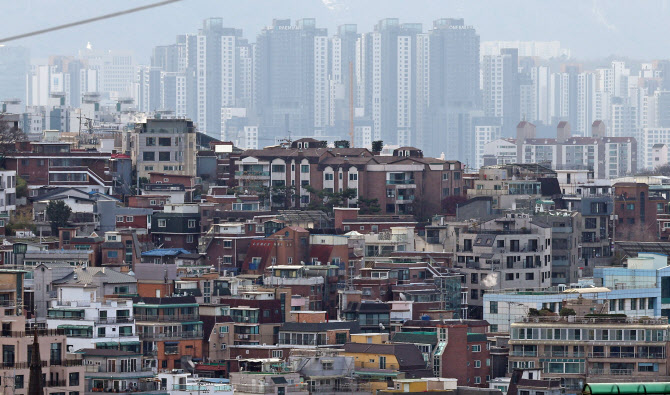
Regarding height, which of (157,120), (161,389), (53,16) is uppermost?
(53,16)

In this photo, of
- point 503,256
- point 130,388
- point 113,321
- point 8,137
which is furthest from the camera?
point 8,137

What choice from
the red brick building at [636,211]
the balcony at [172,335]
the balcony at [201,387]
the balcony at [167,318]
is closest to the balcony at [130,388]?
the balcony at [201,387]

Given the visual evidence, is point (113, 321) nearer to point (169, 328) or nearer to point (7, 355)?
point (169, 328)

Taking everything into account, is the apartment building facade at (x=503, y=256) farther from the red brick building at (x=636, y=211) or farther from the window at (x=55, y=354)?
the window at (x=55, y=354)

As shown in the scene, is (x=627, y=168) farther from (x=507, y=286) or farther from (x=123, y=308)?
(x=123, y=308)

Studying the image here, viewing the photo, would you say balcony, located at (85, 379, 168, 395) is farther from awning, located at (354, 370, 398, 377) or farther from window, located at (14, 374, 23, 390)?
awning, located at (354, 370, 398, 377)

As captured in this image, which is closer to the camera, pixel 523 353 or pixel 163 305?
pixel 523 353

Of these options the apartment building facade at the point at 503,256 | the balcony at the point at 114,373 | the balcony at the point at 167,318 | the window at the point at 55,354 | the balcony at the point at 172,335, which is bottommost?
the balcony at the point at 114,373

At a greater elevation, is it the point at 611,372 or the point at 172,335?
the point at 172,335

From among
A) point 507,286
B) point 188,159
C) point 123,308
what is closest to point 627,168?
point 188,159

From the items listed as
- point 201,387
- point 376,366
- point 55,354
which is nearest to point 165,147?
point 376,366

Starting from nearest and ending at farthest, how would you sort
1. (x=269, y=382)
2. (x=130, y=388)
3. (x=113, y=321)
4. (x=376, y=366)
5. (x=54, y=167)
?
(x=130, y=388), (x=269, y=382), (x=113, y=321), (x=376, y=366), (x=54, y=167)
